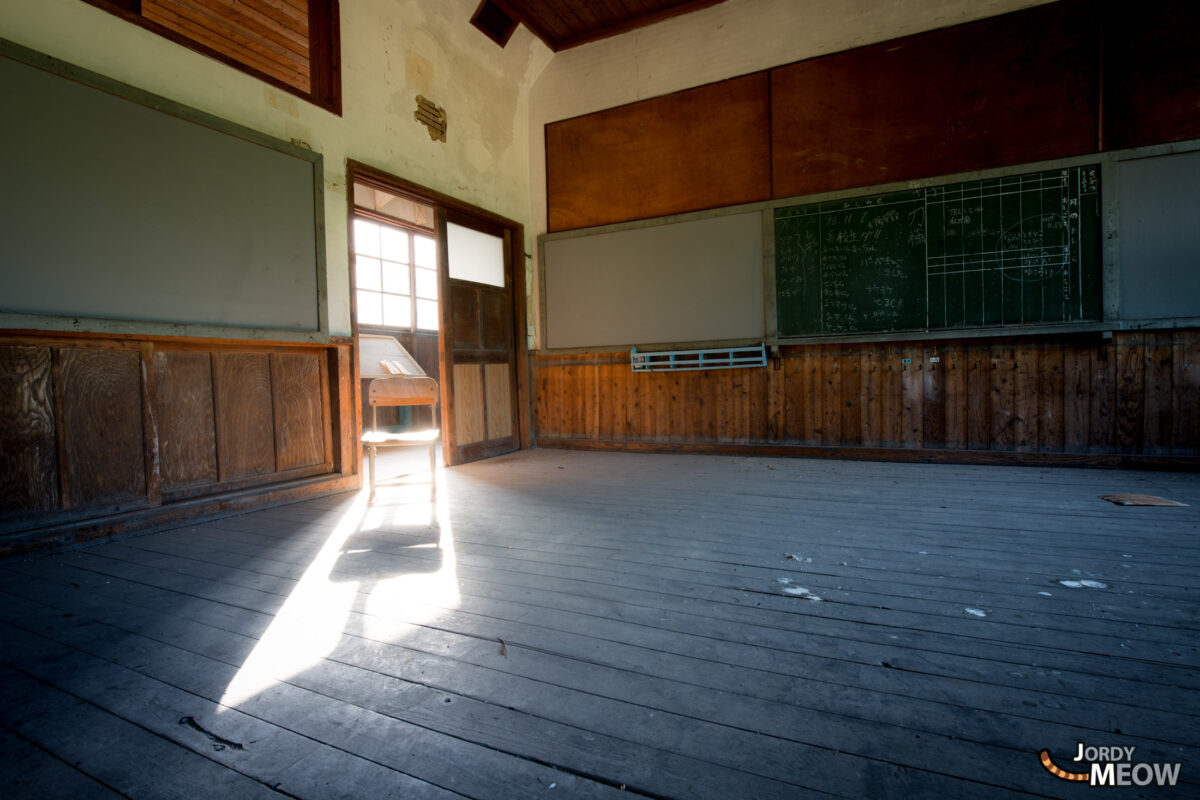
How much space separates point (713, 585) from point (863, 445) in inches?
123

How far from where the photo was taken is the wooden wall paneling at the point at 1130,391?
3.70m

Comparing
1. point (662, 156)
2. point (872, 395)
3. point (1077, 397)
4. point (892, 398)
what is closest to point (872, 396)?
point (872, 395)

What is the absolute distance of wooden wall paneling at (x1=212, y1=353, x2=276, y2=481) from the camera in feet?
9.96

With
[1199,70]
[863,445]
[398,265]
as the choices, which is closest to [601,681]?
[863,445]

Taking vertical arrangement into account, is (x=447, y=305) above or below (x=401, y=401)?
above

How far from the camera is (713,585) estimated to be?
→ 1.81 m

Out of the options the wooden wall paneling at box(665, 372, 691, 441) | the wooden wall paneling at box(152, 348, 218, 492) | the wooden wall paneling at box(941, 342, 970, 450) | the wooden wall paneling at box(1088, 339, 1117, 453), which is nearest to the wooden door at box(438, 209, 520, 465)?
the wooden wall paneling at box(665, 372, 691, 441)

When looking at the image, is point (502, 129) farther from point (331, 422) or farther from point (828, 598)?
point (828, 598)

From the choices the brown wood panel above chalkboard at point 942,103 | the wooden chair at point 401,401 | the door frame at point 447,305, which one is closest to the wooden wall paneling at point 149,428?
the wooden chair at point 401,401

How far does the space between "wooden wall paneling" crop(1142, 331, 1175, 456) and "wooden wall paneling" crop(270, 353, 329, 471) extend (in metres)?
5.48

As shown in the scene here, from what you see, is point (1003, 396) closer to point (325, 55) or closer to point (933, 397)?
point (933, 397)

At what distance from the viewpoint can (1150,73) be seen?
3.61 meters

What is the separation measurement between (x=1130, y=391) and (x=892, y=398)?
143cm

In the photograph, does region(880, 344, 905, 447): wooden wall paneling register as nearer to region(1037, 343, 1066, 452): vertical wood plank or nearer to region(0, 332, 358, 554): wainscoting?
region(1037, 343, 1066, 452): vertical wood plank
